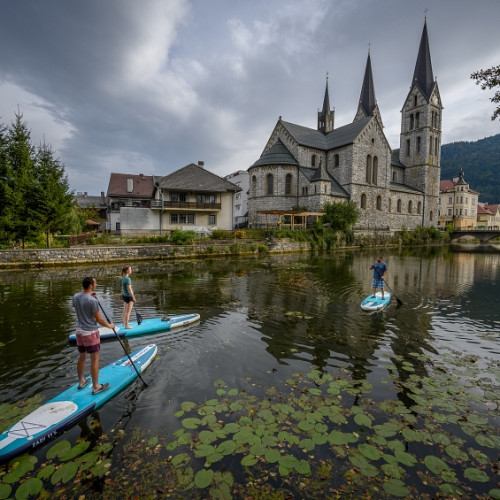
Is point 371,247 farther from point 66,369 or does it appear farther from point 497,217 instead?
point 497,217

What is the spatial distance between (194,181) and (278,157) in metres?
13.8

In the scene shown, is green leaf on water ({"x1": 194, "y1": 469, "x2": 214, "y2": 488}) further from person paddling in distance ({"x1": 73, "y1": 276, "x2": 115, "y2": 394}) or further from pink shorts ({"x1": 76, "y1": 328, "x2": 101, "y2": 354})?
pink shorts ({"x1": 76, "y1": 328, "x2": 101, "y2": 354})

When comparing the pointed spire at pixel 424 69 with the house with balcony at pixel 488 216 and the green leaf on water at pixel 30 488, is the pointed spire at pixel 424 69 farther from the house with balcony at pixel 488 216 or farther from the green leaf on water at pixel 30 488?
the green leaf on water at pixel 30 488

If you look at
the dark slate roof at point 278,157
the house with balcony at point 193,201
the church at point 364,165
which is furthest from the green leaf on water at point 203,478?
the dark slate roof at point 278,157

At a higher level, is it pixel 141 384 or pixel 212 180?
pixel 212 180

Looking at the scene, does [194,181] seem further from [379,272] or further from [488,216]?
[488,216]

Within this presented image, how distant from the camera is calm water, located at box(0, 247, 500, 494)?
5.41 metres

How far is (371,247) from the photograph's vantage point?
4162cm

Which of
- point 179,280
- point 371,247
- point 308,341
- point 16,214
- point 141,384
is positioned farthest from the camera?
point 371,247

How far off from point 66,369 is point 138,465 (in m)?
3.33

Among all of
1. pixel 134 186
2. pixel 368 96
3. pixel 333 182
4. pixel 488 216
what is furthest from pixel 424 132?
pixel 134 186

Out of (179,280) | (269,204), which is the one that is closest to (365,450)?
(179,280)

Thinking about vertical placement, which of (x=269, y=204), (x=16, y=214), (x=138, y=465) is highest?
(x=269, y=204)

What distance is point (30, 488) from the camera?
10.7 feet
